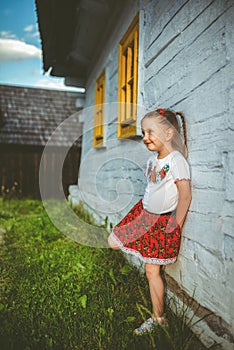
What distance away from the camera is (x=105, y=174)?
5055 millimetres

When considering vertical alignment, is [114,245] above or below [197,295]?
above

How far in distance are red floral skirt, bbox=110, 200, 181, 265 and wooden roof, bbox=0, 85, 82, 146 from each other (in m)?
9.32

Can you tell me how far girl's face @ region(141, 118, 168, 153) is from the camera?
88.3 inches

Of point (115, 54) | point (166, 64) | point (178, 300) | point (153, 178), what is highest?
point (115, 54)

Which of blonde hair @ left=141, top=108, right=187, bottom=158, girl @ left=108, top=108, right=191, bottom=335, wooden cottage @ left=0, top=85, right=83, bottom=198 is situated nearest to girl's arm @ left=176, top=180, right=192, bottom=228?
girl @ left=108, top=108, right=191, bottom=335

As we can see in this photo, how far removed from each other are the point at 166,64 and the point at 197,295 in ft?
5.76

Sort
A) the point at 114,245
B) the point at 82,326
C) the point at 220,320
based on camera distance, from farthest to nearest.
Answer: the point at 114,245 → the point at 82,326 → the point at 220,320

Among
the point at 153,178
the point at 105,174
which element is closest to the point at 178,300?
the point at 153,178

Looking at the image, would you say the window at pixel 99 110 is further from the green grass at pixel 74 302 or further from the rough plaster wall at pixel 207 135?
the rough plaster wall at pixel 207 135

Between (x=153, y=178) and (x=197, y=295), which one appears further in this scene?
(x=153, y=178)

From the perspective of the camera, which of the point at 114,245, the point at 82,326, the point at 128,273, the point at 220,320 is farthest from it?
the point at 128,273

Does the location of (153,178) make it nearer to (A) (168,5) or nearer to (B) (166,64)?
(B) (166,64)

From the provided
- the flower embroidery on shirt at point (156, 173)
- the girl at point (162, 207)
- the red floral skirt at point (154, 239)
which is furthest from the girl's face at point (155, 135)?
the red floral skirt at point (154, 239)

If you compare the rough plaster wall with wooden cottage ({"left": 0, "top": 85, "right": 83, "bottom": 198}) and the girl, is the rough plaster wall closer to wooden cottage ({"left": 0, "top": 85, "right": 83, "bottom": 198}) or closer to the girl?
the girl
